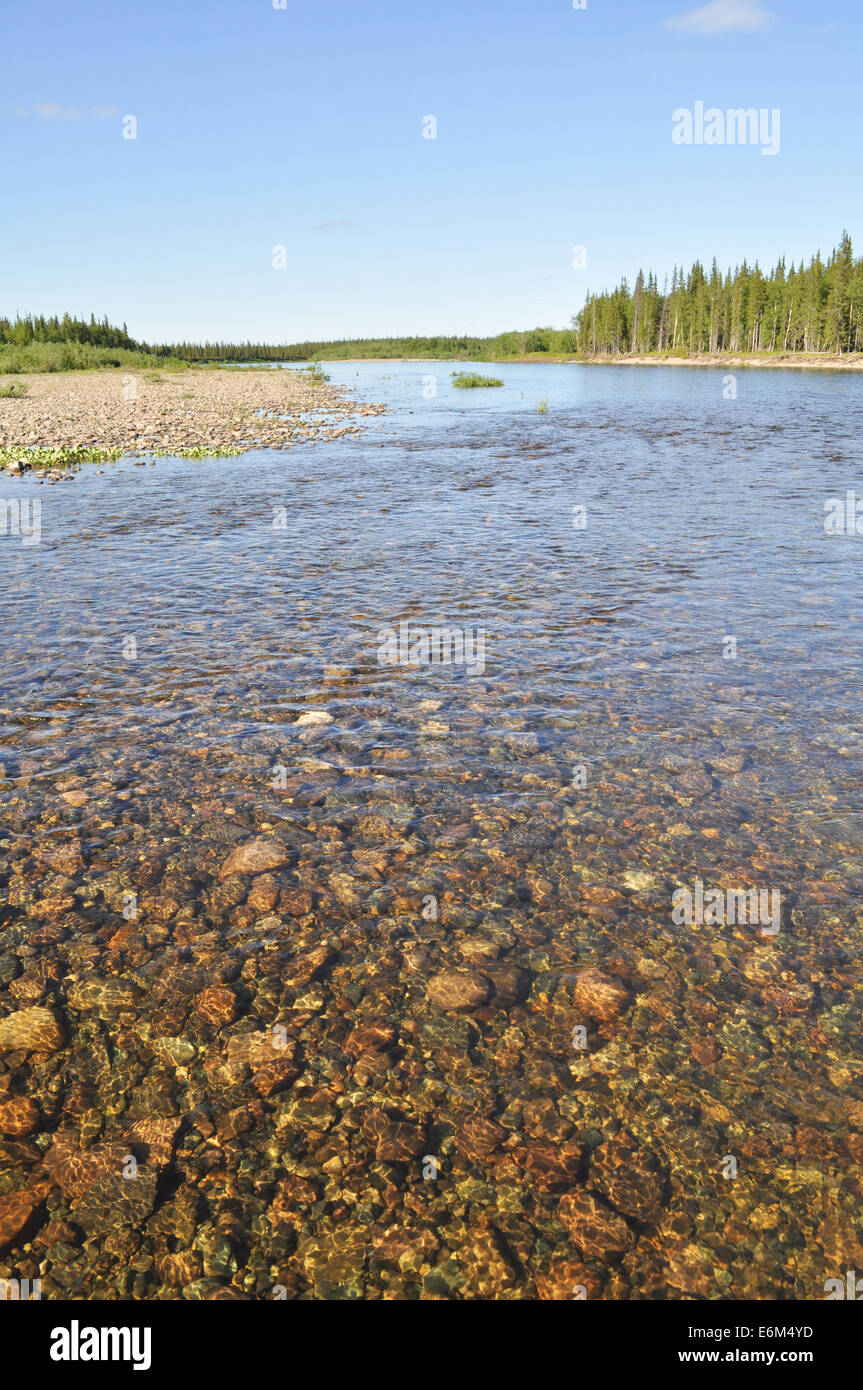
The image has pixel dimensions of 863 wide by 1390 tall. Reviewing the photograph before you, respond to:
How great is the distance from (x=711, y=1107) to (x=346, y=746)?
5457 mm

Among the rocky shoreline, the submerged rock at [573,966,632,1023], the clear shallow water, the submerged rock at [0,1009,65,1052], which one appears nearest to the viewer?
the clear shallow water

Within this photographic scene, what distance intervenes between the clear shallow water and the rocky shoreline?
24128mm

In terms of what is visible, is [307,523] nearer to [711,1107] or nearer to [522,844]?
[522,844]

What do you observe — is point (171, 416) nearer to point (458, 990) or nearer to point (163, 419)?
point (163, 419)

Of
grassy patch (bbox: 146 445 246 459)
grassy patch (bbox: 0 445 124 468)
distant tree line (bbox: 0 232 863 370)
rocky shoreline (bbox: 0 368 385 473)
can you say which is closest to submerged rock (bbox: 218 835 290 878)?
rocky shoreline (bbox: 0 368 385 473)

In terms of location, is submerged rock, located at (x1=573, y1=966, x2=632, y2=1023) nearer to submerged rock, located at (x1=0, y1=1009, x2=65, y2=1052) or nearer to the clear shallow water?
the clear shallow water

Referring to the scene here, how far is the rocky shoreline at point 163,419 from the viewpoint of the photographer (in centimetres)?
3634

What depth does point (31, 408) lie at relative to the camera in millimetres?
51156

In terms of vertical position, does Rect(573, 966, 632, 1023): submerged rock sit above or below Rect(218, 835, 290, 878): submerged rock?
below

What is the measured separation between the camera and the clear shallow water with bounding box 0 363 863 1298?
163 inches

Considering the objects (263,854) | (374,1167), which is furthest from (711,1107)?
(263,854)

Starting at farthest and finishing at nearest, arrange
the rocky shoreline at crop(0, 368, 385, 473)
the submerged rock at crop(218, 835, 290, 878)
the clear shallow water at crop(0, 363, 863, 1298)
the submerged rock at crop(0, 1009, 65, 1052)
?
1. the rocky shoreline at crop(0, 368, 385, 473)
2. the submerged rock at crop(218, 835, 290, 878)
3. the submerged rock at crop(0, 1009, 65, 1052)
4. the clear shallow water at crop(0, 363, 863, 1298)

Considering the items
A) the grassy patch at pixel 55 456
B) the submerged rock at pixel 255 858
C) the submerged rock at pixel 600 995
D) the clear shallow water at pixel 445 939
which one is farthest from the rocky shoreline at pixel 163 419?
the submerged rock at pixel 600 995

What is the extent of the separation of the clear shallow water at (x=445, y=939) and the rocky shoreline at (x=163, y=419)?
2413 cm
